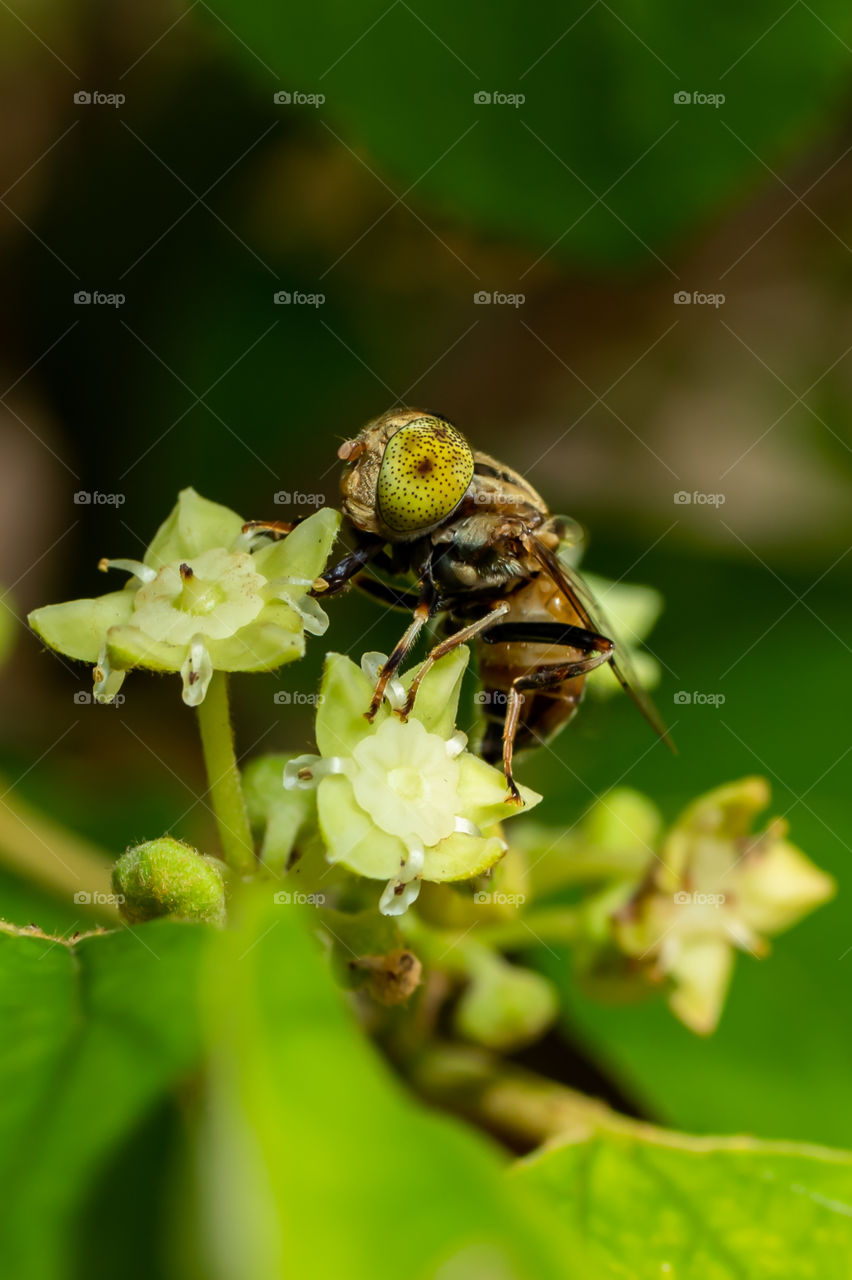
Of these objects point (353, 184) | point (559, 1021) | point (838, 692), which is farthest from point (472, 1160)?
point (353, 184)

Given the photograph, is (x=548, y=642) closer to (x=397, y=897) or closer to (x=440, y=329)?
(x=397, y=897)

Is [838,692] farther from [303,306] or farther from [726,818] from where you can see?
[303,306]

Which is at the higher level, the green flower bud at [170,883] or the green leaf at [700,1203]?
the green flower bud at [170,883]

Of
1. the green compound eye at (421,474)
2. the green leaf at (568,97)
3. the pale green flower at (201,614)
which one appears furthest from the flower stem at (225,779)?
the green leaf at (568,97)

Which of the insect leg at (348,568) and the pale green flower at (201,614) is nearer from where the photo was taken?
the pale green flower at (201,614)

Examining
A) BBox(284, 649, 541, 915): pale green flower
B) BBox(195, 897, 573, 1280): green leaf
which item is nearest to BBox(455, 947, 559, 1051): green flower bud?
Answer: BBox(284, 649, 541, 915): pale green flower

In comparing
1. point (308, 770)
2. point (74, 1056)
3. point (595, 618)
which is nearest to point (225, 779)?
point (308, 770)

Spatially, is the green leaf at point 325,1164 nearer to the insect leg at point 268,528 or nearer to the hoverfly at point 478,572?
the hoverfly at point 478,572
